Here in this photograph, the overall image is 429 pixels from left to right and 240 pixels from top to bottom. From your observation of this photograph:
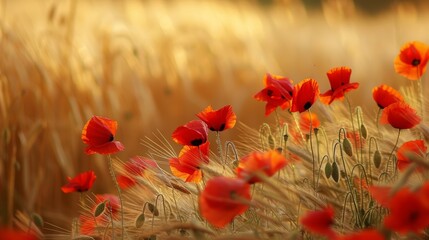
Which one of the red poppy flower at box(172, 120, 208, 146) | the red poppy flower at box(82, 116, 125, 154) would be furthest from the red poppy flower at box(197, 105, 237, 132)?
the red poppy flower at box(82, 116, 125, 154)

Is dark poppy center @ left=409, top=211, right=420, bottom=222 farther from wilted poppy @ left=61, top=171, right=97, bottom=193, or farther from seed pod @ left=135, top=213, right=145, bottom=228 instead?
wilted poppy @ left=61, top=171, right=97, bottom=193

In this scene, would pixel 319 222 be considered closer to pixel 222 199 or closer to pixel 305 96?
pixel 222 199

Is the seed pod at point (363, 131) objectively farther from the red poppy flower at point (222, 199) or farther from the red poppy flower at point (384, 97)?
the red poppy flower at point (222, 199)

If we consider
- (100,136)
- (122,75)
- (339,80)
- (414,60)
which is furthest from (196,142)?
(122,75)

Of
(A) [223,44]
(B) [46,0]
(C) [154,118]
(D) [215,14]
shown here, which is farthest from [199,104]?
(B) [46,0]

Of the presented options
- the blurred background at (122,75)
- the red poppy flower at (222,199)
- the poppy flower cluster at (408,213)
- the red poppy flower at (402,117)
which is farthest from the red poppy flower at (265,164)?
the blurred background at (122,75)
